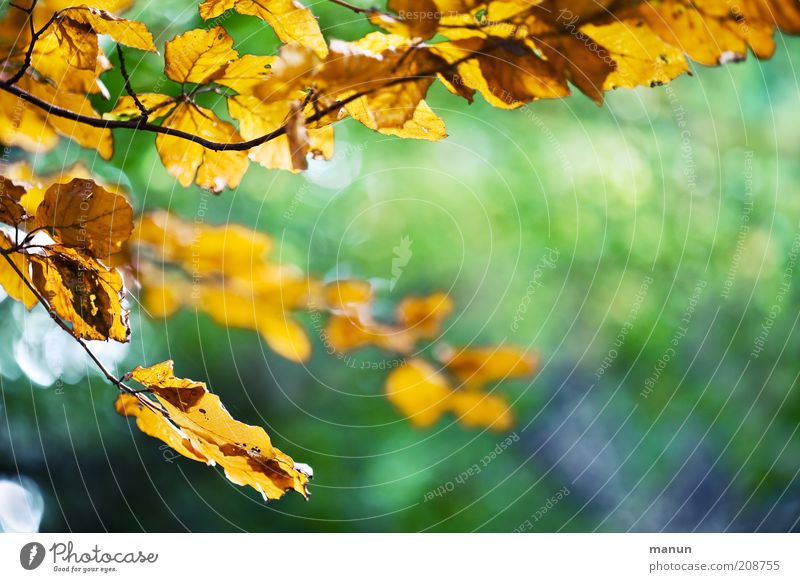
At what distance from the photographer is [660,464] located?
1.26 feet

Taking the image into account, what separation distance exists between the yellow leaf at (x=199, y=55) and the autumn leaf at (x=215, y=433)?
13 centimetres

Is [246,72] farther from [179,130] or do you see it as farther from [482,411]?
[482,411]

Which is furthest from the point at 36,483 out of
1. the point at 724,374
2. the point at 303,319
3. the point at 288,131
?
the point at 724,374

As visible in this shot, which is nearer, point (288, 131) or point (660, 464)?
point (288, 131)

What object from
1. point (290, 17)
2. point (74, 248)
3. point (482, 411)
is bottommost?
point (482, 411)

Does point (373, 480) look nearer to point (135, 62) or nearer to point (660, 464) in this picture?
point (660, 464)

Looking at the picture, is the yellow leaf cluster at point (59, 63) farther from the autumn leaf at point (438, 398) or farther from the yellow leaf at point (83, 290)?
the autumn leaf at point (438, 398)

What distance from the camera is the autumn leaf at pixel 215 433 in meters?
0.29

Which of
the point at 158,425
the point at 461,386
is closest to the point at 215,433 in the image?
the point at 158,425

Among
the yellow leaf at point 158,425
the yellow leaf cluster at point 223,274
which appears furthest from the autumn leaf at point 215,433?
the yellow leaf cluster at point 223,274

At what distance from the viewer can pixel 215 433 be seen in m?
0.29

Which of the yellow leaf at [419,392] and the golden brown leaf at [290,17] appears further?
the yellow leaf at [419,392]

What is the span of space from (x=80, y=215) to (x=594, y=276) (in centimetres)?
27

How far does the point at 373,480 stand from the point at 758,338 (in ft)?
0.81
